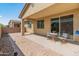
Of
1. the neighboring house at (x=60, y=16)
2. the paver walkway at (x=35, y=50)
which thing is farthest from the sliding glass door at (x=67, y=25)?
the paver walkway at (x=35, y=50)

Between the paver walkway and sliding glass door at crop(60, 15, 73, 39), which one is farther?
sliding glass door at crop(60, 15, 73, 39)

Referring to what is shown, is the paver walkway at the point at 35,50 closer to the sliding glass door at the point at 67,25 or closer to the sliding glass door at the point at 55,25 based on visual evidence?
the sliding glass door at the point at 67,25

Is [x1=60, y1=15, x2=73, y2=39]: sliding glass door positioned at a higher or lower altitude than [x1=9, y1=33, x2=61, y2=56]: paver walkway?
higher

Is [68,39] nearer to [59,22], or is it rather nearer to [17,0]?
[59,22]

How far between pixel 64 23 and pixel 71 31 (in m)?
1.17

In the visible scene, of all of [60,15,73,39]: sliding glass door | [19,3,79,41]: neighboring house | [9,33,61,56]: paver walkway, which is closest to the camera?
[9,33,61,56]: paver walkway

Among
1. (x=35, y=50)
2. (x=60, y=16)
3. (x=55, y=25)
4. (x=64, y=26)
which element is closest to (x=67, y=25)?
(x=64, y=26)

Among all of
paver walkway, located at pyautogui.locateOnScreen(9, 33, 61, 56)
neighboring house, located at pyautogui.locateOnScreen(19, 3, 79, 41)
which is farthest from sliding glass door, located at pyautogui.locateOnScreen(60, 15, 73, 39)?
paver walkway, located at pyautogui.locateOnScreen(9, 33, 61, 56)

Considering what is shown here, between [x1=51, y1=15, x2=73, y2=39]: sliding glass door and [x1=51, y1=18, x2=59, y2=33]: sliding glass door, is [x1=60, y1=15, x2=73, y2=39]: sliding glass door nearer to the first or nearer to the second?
[x1=51, y1=15, x2=73, y2=39]: sliding glass door

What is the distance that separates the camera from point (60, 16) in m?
10.8

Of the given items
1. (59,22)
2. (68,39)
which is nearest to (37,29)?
Answer: (59,22)

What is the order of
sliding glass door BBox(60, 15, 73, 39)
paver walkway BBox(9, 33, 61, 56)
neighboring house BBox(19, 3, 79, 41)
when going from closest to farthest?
paver walkway BBox(9, 33, 61, 56), neighboring house BBox(19, 3, 79, 41), sliding glass door BBox(60, 15, 73, 39)

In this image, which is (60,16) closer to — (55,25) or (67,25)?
(67,25)

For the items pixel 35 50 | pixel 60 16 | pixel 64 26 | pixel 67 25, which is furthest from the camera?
pixel 60 16
